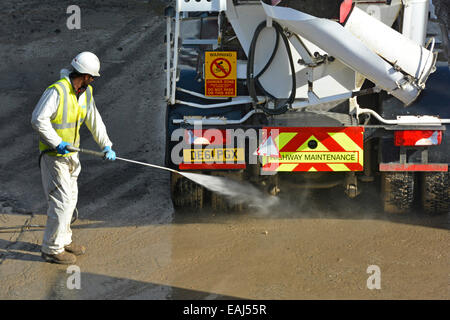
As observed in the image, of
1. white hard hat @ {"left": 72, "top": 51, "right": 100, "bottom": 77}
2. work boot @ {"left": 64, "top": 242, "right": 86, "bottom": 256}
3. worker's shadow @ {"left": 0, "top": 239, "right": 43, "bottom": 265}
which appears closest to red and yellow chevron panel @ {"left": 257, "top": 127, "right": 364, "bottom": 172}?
white hard hat @ {"left": 72, "top": 51, "right": 100, "bottom": 77}

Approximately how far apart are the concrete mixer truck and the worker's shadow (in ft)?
4.47

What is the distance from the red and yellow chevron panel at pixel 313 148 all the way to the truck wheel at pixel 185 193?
0.78 m

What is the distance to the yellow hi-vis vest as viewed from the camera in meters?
5.61

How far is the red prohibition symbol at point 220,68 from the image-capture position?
6.38 m

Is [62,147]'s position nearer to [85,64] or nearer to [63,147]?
[63,147]

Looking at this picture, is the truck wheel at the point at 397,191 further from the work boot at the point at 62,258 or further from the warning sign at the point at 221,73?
the work boot at the point at 62,258

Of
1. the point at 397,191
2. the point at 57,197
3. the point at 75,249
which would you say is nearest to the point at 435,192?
the point at 397,191

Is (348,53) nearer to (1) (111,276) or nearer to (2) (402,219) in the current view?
(2) (402,219)

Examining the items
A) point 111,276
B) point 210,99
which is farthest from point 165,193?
point 111,276

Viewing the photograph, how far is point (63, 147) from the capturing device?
552 centimetres

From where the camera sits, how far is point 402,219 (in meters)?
6.51

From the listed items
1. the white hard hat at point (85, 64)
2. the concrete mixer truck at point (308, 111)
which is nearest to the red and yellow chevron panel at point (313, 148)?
the concrete mixer truck at point (308, 111)

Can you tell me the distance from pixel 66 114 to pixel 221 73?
1.51 metres
